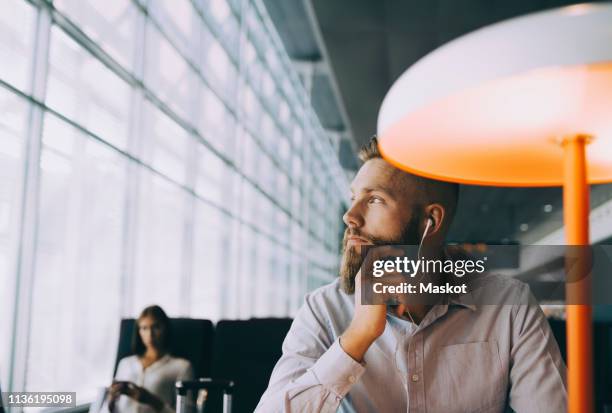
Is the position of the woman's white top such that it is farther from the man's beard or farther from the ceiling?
the ceiling

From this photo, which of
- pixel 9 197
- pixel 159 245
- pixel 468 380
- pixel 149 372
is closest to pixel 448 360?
pixel 468 380

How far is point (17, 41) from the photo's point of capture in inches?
114

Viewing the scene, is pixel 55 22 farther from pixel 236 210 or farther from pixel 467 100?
pixel 236 210

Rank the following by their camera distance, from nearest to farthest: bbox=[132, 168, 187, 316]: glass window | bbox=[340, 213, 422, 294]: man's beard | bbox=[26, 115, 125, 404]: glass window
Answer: bbox=[340, 213, 422, 294]: man's beard → bbox=[26, 115, 125, 404]: glass window → bbox=[132, 168, 187, 316]: glass window

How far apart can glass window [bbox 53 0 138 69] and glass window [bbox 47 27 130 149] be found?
0.14 m

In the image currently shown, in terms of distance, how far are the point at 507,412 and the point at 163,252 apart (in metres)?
4.39

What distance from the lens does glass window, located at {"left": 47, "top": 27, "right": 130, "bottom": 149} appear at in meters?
3.35

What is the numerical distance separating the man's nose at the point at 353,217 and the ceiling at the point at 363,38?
10.1 feet

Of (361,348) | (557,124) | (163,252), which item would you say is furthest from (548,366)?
(163,252)

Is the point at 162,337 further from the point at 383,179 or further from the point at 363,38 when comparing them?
the point at 363,38

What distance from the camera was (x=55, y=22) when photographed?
3166 mm

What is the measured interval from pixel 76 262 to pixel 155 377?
2199mm

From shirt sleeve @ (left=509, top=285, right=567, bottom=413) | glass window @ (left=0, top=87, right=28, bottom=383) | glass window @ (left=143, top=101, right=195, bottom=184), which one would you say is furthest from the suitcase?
glass window @ (left=143, top=101, right=195, bottom=184)

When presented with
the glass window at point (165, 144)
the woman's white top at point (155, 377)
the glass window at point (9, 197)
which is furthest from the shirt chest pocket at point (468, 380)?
the glass window at point (165, 144)
